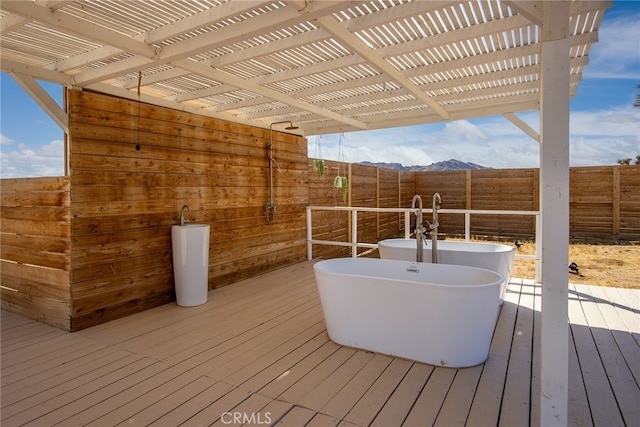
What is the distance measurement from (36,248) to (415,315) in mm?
3125

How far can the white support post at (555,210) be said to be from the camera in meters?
1.43

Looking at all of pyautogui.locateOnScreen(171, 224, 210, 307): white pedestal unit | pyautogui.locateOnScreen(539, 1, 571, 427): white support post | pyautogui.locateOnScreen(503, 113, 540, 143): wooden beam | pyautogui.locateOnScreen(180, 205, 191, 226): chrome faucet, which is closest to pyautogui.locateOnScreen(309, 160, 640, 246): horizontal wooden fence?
pyautogui.locateOnScreen(180, 205, 191, 226): chrome faucet

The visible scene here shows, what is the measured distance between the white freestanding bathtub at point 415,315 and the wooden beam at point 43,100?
7.90ft

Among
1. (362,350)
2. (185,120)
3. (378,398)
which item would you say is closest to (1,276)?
(185,120)

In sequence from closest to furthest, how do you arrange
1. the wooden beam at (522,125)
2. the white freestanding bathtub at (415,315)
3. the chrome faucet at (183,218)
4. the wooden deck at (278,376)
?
the wooden deck at (278,376)
the white freestanding bathtub at (415,315)
the chrome faucet at (183,218)
the wooden beam at (522,125)

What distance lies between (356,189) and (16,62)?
5099mm

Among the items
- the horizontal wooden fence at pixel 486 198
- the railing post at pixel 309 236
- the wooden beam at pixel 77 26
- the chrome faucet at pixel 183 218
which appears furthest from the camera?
the horizontal wooden fence at pixel 486 198

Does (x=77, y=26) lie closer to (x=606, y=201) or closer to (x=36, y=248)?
(x=36, y=248)

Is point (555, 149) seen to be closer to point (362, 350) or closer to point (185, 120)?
point (362, 350)

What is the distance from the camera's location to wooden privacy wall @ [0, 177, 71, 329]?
2.85 metres

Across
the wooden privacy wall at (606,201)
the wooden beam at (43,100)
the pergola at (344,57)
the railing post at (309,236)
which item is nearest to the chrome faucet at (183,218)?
the pergola at (344,57)

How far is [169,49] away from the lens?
2.45 metres

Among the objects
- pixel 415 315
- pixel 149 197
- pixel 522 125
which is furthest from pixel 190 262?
pixel 522 125

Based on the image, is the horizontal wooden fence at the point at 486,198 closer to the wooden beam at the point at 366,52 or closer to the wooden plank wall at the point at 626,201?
the wooden plank wall at the point at 626,201
